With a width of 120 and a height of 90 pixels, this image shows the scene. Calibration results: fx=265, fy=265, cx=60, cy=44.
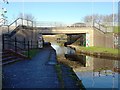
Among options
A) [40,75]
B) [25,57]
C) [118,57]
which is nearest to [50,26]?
[118,57]

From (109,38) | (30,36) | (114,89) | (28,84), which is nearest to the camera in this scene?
(28,84)

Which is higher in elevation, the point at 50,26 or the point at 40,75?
the point at 50,26

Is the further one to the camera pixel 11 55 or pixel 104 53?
pixel 104 53

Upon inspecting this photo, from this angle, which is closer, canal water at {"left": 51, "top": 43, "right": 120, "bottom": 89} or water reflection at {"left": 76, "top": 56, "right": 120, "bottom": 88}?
water reflection at {"left": 76, "top": 56, "right": 120, "bottom": 88}

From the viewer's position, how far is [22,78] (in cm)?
1076

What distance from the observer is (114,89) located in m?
11.5

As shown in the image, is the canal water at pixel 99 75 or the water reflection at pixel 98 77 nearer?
the water reflection at pixel 98 77

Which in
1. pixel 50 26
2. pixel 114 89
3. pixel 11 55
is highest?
pixel 50 26

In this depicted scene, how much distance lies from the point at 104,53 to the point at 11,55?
18.9 m

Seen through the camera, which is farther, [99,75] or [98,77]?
[99,75]

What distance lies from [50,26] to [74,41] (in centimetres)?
2195

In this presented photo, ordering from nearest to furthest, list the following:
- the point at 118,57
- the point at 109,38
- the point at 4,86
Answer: the point at 4,86, the point at 118,57, the point at 109,38

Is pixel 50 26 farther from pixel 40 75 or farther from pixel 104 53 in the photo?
pixel 40 75

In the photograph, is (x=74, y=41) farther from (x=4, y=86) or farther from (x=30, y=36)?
(x=4, y=86)
